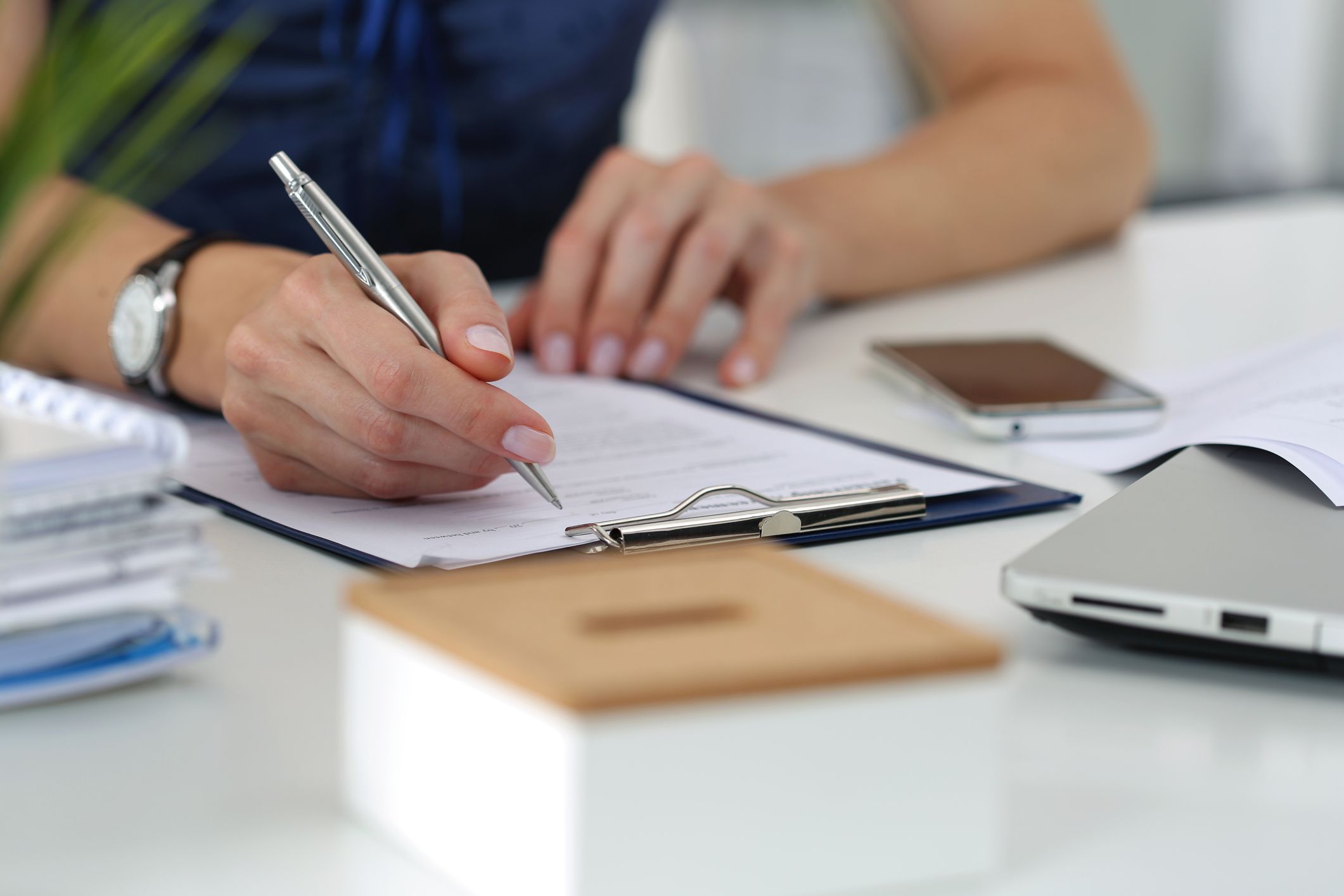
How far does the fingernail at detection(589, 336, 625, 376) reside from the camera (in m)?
0.83

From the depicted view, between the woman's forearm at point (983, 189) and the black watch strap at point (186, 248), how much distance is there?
0.44 meters

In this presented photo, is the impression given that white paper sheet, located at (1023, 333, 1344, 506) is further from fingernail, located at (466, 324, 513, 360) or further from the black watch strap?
the black watch strap

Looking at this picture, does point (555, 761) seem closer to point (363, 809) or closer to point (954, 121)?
point (363, 809)

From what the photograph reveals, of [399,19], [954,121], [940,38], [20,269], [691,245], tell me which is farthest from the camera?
[940,38]

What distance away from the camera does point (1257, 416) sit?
1.96ft

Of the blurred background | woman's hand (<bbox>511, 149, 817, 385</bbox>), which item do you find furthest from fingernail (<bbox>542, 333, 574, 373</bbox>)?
the blurred background

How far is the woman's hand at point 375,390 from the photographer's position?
542mm

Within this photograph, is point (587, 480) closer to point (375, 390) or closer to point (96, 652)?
point (375, 390)

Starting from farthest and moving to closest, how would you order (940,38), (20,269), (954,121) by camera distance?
(940,38) < (954,121) < (20,269)

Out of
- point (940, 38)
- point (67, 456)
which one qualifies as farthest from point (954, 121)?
point (67, 456)

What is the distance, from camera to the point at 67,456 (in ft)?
1.18

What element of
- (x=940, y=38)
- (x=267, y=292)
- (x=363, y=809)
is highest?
(x=940, y=38)

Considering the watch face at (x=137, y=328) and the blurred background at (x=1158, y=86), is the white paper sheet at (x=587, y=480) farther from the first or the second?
the blurred background at (x=1158, y=86)

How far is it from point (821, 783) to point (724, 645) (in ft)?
0.12
